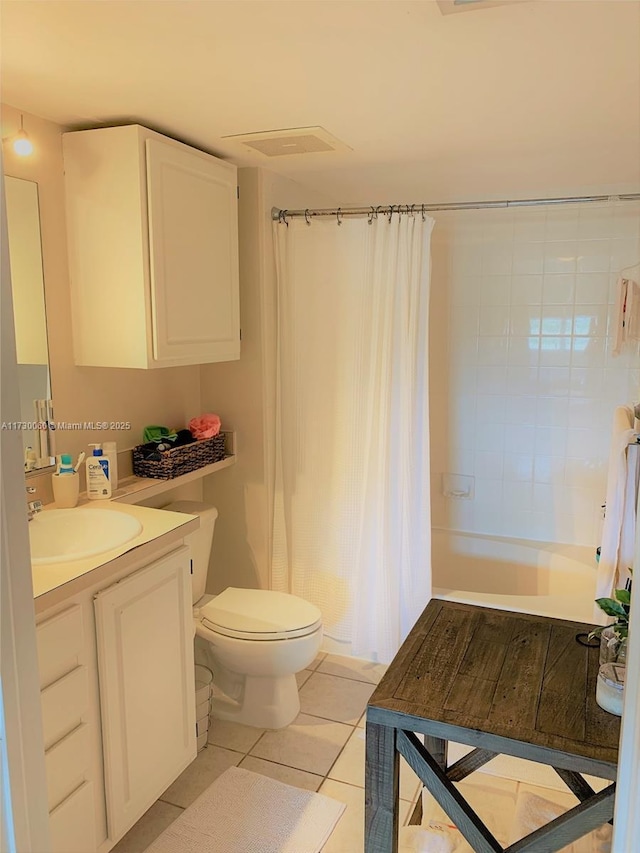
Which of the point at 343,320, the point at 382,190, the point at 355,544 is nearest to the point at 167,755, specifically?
the point at 355,544

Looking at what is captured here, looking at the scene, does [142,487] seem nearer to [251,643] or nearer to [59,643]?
[251,643]

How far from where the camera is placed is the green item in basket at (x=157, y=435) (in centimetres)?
256

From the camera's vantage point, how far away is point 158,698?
198cm

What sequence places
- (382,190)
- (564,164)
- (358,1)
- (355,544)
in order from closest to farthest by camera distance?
1. (358,1)
2. (564,164)
3. (355,544)
4. (382,190)

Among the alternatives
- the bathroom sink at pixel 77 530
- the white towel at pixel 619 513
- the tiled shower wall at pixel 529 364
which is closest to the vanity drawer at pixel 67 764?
the bathroom sink at pixel 77 530

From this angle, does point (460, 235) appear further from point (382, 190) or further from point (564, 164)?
point (564, 164)

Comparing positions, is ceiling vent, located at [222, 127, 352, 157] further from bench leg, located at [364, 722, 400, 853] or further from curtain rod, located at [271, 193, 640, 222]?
bench leg, located at [364, 722, 400, 853]

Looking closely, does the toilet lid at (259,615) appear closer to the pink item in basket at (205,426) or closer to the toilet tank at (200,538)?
the toilet tank at (200,538)

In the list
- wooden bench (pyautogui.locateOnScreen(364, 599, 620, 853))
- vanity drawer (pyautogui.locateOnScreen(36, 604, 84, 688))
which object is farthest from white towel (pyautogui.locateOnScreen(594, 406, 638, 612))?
vanity drawer (pyautogui.locateOnScreen(36, 604, 84, 688))

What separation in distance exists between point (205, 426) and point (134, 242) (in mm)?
906

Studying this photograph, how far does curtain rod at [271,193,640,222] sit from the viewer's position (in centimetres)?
239

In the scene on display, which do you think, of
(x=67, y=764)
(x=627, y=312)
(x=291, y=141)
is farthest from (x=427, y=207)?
(x=67, y=764)

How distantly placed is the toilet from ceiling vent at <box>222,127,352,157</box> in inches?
54.8

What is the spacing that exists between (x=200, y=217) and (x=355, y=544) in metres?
1.49
